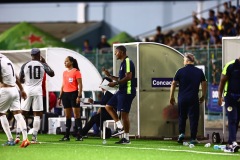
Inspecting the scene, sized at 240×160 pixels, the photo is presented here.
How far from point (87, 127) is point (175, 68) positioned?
2820mm

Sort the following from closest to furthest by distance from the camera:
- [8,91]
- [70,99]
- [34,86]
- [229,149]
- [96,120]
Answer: [229,149], [8,91], [34,86], [70,99], [96,120]

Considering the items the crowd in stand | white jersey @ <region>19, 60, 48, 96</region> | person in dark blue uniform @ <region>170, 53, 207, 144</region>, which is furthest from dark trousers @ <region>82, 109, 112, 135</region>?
the crowd in stand

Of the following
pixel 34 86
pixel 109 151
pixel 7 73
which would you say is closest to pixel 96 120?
pixel 34 86

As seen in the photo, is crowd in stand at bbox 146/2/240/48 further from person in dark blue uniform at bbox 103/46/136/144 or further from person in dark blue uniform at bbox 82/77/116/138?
person in dark blue uniform at bbox 103/46/136/144

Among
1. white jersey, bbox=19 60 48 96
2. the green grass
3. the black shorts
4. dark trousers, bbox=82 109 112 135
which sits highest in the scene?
white jersey, bbox=19 60 48 96

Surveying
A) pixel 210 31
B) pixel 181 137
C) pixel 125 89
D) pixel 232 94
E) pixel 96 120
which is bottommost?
pixel 181 137

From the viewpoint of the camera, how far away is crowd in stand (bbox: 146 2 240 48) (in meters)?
34.7

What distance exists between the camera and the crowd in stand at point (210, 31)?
3469 cm

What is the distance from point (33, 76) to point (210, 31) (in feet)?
49.1

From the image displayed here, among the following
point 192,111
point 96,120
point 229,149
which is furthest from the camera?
point 96,120

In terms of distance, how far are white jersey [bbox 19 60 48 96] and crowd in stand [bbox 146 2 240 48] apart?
1232cm

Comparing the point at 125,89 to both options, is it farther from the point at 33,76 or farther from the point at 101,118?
the point at 101,118

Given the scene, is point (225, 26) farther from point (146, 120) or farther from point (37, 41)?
point (146, 120)

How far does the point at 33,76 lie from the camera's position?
22031 millimetres
